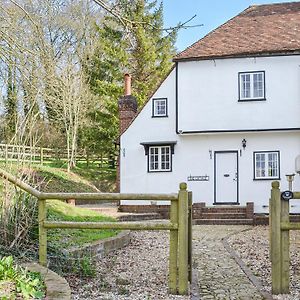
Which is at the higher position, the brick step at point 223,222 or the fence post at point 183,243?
the fence post at point 183,243

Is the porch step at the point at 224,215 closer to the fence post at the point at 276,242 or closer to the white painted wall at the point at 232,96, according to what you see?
the white painted wall at the point at 232,96

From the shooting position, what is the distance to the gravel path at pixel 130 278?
5.58 meters

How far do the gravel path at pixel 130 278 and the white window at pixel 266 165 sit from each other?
8735 mm

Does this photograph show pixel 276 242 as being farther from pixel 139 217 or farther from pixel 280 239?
pixel 139 217

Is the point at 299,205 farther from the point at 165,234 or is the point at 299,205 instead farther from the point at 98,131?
the point at 98,131

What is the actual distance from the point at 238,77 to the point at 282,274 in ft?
42.2

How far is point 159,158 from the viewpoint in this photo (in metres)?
19.0

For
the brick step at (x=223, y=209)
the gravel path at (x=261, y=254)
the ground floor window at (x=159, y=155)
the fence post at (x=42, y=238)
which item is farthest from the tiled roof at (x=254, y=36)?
the fence post at (x=42, y=238)

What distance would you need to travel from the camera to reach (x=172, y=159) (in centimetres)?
1872

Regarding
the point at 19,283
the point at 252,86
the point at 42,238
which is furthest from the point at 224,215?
the point at 19,283

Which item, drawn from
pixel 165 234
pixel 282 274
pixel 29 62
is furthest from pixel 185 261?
pixel 165 234

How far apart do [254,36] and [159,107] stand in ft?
15.6

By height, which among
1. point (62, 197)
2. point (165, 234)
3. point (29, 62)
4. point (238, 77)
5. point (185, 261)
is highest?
point (238, 77)

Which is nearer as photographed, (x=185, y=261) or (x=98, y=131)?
(x=185, y=261)
